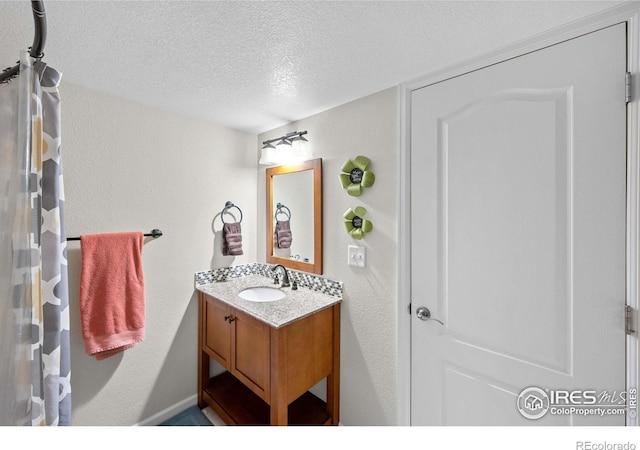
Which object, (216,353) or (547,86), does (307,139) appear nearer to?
(547,86)

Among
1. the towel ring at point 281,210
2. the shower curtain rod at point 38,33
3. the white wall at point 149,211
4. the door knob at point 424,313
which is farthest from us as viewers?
the towel ring at point 281,210

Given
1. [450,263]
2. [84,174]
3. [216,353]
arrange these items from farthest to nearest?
[216,353] < [84,174] < [450,263]

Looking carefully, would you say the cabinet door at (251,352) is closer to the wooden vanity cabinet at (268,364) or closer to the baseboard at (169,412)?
the wooden vanity cabinet at (268,364)

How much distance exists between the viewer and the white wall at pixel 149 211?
54.7 inches

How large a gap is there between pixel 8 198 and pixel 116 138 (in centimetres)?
90

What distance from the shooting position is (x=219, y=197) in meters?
1.97

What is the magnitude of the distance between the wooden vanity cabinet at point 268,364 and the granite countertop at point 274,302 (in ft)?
0.15

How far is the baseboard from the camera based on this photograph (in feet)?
5.36

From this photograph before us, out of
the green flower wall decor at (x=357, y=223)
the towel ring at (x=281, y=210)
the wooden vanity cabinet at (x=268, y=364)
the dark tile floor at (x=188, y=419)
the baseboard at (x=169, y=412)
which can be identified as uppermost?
the towel ring at (x=281, y=210)

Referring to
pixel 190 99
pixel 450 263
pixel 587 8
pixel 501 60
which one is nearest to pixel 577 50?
pixel 587 8

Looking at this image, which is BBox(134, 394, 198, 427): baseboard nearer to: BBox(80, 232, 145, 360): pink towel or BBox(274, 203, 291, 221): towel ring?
BBox(80, 232, 145, 360): pink towel

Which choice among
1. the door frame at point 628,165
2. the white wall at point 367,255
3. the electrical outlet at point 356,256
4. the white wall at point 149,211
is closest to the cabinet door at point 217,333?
the white wall at point 149,211

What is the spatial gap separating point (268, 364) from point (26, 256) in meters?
1.05

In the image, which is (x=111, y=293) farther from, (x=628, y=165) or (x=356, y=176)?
(x=628, y=165)
